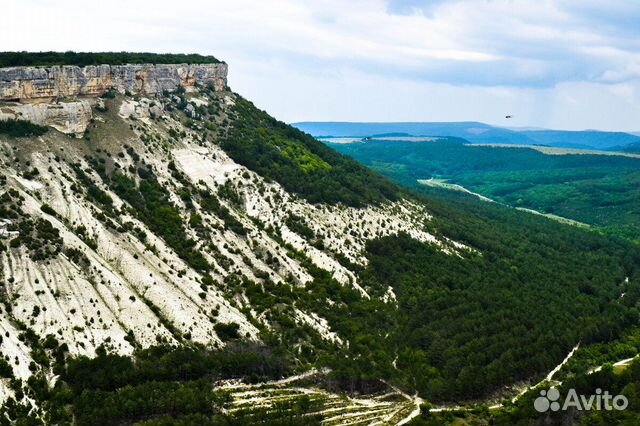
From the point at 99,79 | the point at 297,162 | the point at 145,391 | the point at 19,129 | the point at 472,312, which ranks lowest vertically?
the point at 145,391

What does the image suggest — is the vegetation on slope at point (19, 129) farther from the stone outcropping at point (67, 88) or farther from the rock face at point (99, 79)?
the rock face at point (99, 79)

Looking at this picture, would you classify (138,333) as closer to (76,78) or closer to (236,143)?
(76,78)

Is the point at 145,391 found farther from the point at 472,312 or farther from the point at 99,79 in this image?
the point at 99,79

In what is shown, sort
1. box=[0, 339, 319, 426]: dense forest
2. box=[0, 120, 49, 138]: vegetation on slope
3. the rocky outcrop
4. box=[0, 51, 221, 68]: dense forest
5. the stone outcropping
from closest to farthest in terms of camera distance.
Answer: box=[0, 339, 319, 426]: dense forest → box=[0, 120, 49, 138]: vegetation on slope → the rocky outcrop → the stone outcropping → box=[0, 51, 221, 68]: dense forest

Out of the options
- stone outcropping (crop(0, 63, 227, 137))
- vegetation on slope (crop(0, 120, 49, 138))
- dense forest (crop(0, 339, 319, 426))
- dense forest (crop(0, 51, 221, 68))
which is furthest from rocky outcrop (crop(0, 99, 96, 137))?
dense forest (crop(0, 339, 319, 426))

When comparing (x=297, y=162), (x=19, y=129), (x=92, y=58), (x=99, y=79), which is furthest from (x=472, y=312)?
(x=92, y=58)

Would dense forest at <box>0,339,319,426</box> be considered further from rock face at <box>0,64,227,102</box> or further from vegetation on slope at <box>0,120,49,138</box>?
rock face at <box>0,64,227,102</box>
